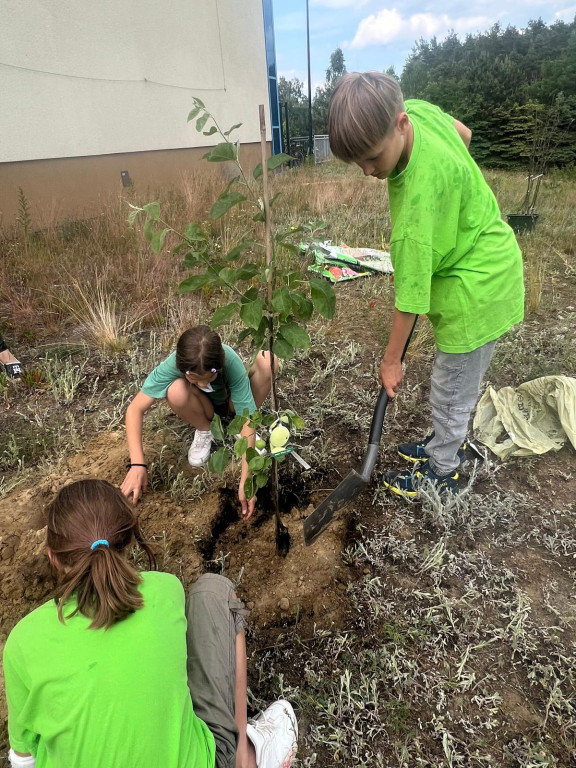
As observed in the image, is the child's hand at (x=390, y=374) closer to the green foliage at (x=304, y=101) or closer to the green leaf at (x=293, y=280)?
the green leaf at (x=293, y=280)

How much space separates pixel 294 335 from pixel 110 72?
286 inches

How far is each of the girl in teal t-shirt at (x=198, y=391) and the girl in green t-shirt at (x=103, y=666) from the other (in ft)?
2.40

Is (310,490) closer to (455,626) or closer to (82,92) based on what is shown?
(455,626)

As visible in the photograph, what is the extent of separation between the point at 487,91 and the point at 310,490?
27.4m

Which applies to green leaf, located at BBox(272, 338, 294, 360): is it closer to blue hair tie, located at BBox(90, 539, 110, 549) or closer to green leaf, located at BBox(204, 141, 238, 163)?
green leaf, located at BBox(204, 141, 238, 163)

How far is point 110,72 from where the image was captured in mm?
6789

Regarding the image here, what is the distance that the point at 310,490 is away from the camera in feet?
7.55

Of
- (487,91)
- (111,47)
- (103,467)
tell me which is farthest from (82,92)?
(487,91)

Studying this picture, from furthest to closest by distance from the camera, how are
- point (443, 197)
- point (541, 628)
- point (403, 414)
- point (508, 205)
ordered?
point (508, 205), point (403, 414), point (541, 628), point (443, 197)

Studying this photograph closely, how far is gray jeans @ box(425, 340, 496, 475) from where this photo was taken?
1879 mm

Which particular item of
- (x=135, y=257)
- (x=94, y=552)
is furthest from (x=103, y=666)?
(x=135, y=257)

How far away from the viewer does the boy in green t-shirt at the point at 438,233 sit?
4.47 feet

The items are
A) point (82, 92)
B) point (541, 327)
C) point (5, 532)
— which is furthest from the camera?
point (82, 92)

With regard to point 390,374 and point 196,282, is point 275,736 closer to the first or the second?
point 390,374
